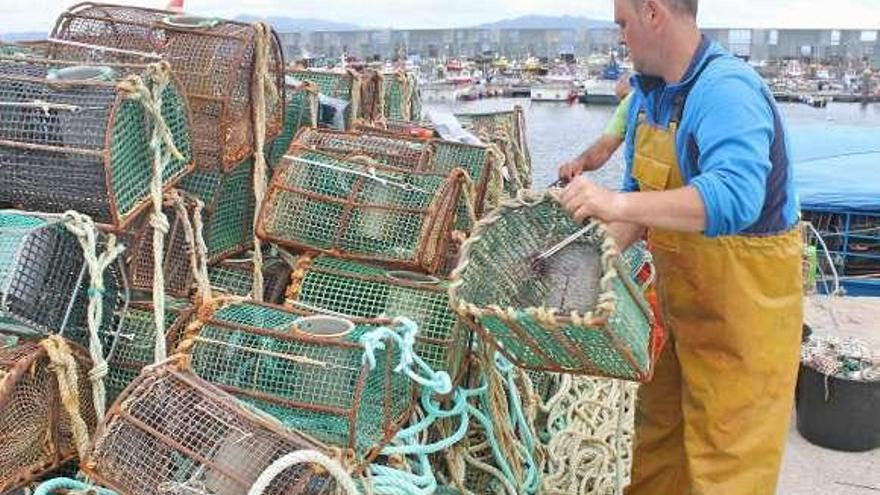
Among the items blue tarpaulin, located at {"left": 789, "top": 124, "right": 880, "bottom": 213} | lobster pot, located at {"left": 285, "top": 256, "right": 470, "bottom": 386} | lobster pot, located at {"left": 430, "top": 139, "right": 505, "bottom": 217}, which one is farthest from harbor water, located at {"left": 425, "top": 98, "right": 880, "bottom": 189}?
lobster pot, located at {"left": 285, "top": 256, "right": 470, "bottom": 386}

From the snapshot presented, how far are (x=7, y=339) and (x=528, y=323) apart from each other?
4.64ft

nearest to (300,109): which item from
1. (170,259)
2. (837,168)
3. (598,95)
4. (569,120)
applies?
(170,259)

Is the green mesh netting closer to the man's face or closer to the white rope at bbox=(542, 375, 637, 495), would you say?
the man's face

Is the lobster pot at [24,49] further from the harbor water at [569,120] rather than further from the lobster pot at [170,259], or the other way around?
the harbor water at [569,120]

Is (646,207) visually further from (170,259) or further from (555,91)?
(555,91)

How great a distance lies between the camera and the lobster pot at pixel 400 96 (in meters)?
6.67

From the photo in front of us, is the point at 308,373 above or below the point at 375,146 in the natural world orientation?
below

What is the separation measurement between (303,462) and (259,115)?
160 centimetres

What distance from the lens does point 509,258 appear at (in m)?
2.47

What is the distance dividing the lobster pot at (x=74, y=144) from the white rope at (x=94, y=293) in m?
0.18

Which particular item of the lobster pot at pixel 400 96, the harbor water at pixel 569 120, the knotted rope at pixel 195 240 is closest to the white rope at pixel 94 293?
the knotted rope at pixel 195 240

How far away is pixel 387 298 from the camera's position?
122 inches

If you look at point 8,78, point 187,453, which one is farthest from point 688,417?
point 8,78

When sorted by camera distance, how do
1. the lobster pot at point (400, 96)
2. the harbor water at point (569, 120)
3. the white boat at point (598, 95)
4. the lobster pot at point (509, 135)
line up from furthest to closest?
the white boat at point (598, 95), the harbor water at point (569, 120), the lobster pot at point (400, 96), the lobster pot at point (509, 135)
